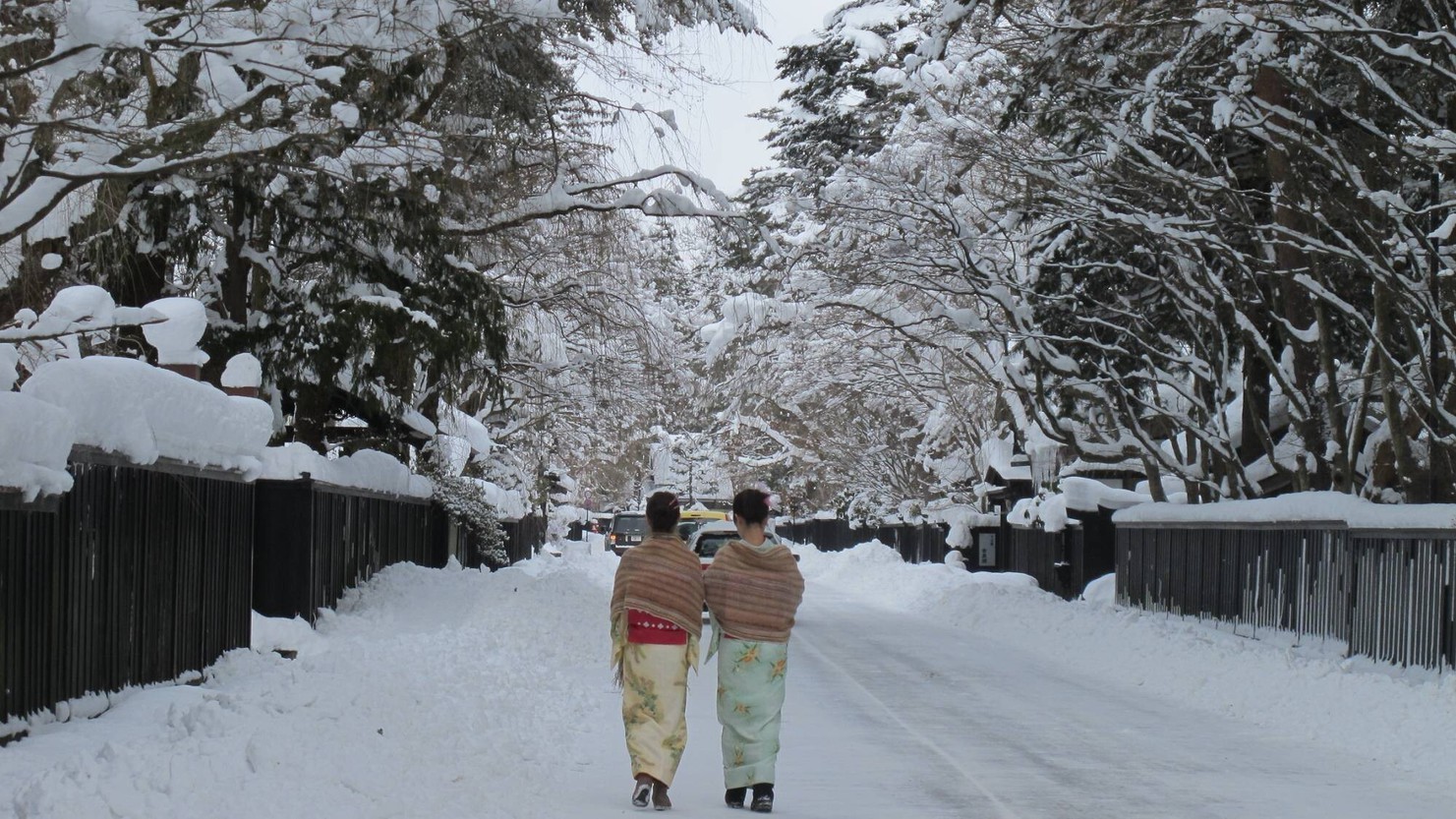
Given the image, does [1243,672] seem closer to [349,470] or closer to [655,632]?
[655,632]

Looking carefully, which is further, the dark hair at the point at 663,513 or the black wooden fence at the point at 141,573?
the dark hair at the point at 663,513

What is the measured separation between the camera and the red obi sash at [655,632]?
9633 millimetres

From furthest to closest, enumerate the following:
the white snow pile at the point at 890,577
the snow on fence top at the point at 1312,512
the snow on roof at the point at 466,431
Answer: the white snow pile at the point at 890,577 → the snow on roof at the point at 466,431 → the snow on fence top at the point at 1312,512

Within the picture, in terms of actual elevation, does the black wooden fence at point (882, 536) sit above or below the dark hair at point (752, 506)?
below

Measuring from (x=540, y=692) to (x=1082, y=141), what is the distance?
38.7 ft

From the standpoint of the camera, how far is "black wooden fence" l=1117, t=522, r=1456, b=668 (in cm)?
1564

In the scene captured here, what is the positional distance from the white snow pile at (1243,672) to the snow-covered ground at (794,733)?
49mm

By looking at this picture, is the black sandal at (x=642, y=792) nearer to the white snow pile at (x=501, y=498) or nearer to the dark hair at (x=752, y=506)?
the dark hair at (x=752, y=506)

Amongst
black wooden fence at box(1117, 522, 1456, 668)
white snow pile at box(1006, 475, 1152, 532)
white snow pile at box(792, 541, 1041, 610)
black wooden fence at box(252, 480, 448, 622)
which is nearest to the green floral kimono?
black wooden fence at box(1117, 522, 1456, 668)

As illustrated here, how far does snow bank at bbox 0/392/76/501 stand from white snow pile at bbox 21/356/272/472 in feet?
2.07

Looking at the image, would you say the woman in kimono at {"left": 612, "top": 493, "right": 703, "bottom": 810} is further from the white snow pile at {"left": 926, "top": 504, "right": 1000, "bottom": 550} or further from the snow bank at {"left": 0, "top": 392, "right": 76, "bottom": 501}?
the white snow pile at {"left": 926, "top": 504, "right": 1000, "bottom": 550}

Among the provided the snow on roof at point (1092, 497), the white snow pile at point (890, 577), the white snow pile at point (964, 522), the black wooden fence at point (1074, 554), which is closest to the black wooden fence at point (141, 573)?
the white snow pile at point (890, 577)

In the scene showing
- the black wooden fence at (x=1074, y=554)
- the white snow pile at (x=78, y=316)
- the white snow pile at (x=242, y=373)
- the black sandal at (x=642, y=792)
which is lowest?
the black wooden fence at (x=1074, y=554)

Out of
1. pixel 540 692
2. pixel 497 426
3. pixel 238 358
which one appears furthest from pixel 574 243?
pixel 497 426
